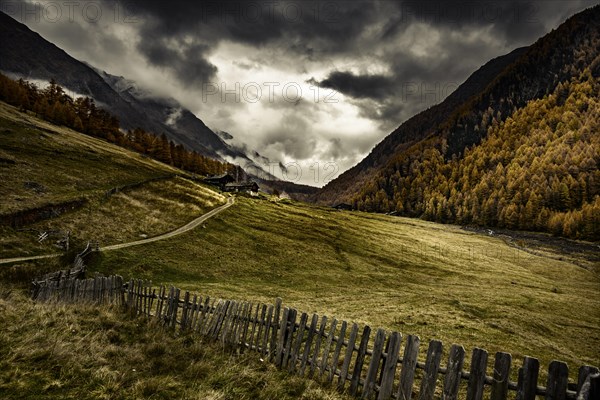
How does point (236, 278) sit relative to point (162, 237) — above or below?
below

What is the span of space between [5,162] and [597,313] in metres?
89.8

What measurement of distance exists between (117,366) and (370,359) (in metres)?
7.34

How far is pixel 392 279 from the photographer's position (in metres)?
43.5

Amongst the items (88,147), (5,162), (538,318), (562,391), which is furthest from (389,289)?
(88,147)

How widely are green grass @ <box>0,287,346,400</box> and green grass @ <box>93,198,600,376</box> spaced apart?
494 inches

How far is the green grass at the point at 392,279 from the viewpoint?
2181cm

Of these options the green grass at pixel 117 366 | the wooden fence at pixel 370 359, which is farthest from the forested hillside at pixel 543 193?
the green grass at pixel 117 366

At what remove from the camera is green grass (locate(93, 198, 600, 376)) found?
71.6ft

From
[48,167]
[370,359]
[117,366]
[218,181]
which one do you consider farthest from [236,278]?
[218,181]

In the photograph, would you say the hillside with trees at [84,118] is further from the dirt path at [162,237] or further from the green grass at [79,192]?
the dirt path at [162,237]

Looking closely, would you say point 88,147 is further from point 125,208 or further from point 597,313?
point 597,313

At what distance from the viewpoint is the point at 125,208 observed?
58281 millimetres

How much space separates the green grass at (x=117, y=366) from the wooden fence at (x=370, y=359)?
566 millimetres

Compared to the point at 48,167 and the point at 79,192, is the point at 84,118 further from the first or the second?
the point at 79,192
